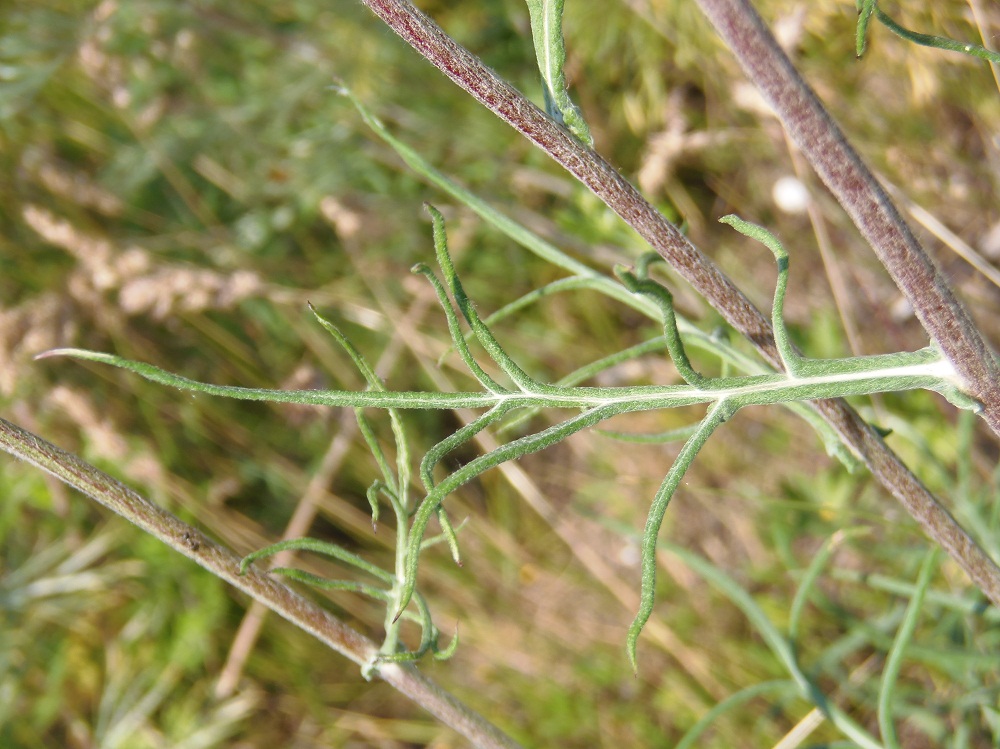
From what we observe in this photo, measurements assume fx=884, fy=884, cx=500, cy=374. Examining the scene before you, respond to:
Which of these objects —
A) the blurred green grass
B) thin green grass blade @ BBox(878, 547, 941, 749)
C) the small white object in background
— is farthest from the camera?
the blurred green grass

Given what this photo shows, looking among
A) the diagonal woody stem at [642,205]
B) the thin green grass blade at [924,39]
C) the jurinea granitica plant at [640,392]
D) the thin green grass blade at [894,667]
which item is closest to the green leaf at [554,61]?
the diagonal woody stem at [642,205]

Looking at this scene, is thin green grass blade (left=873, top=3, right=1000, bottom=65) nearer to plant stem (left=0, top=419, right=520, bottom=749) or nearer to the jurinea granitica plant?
the jurinea granitica plant

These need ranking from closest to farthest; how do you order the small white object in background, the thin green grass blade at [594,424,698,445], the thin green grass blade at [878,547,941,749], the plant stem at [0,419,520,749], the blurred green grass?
1. the plant stem at [0,419,520,749]
2. the thin green grass blade at [594,424,698,445]
3. the thin green grass blade at [878,547,941,749]
4. the small white object in background
5. the blurred green grass

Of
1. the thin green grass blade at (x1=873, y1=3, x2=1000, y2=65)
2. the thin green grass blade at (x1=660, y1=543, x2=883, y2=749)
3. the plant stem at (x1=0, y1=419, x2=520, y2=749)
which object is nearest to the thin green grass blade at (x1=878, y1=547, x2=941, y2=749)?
the thin green grass blade at (x1=660, y1=543, x2=883, y2=749)

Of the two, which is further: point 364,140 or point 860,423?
point 364,140

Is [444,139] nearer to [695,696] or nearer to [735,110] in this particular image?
[735,110]

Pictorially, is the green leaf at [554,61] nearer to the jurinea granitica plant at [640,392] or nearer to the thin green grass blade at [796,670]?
the jurinea granitica plant at [640,392]

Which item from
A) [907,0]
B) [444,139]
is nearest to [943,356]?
[907,0]
